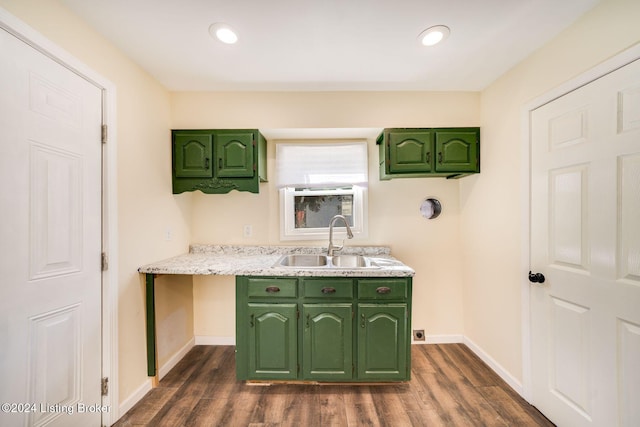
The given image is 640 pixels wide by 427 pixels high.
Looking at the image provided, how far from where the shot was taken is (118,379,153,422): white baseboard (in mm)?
1621

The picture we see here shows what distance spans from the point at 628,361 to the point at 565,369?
38 cm

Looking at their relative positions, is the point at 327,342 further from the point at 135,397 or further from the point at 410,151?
the point at 410,151

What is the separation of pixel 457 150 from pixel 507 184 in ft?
1.66

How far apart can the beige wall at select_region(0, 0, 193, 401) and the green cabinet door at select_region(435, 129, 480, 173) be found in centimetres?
242

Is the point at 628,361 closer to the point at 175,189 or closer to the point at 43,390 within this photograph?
the point at 43,390

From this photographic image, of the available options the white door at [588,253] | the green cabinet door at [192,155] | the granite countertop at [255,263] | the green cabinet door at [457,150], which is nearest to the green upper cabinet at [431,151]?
the green cabinet door at [457,150]

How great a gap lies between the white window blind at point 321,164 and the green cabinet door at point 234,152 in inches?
15.1

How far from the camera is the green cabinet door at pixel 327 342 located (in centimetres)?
180

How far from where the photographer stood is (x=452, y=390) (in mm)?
1839

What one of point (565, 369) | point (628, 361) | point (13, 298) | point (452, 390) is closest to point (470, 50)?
point (628, 361)

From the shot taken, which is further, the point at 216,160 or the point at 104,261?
the point at 216,160

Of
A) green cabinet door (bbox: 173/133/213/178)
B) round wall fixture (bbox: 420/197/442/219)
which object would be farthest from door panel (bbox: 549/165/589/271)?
green cabinet door (bbox: 173/133/213/178)

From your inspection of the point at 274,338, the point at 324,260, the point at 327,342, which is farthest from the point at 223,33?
the point at 327,342

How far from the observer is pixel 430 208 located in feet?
8.25
